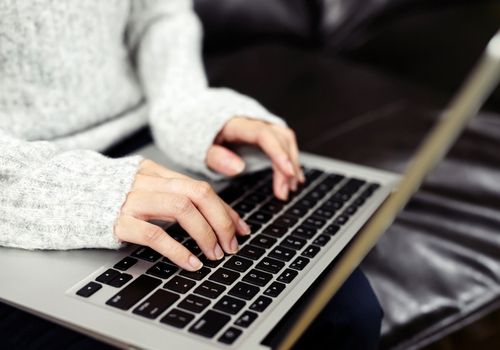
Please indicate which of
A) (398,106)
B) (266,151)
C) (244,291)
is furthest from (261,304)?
(398,106)

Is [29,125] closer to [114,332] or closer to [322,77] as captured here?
[114,332]

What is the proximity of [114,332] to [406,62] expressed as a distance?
40.3 inches

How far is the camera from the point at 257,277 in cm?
54

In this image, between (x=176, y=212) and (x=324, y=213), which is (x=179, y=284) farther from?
(x=324, y=213)

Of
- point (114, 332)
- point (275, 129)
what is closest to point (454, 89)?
point (275, 129)

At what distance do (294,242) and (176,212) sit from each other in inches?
4.7

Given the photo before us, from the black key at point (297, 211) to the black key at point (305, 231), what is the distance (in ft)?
0.09

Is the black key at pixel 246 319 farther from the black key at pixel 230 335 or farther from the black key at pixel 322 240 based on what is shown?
the black key at pixel 322 240

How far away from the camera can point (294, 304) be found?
20.0 inches

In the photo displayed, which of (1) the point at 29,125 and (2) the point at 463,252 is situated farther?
(2) the point at 463,252

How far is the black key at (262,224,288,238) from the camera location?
0.61 metres

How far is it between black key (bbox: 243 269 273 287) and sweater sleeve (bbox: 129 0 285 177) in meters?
0.20

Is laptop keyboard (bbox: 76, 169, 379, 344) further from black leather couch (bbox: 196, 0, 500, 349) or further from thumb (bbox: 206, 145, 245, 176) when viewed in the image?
black leather couch (bbox: 196, 0, 500, 349)

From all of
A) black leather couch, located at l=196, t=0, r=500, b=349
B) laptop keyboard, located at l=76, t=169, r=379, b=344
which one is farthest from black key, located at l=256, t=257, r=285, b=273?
black leather couch, located at l=196, t=0, r=500, b=349
